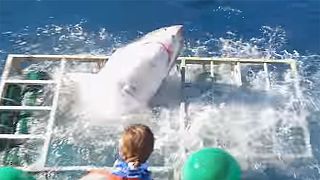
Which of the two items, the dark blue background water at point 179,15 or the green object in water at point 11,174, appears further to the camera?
the dark blue background water at point 179,15

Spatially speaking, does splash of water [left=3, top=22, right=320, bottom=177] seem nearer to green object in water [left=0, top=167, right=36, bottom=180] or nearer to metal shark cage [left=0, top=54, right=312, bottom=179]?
metal shark cage [left=0, top=54, right=312, bottom=179]

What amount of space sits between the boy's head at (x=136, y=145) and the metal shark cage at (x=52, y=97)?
849mm

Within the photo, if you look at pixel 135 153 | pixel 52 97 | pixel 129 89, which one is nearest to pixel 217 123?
pixel 129 89

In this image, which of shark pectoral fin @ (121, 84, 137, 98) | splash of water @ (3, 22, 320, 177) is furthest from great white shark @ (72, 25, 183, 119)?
splash of water @ (3, 22, 320, 177)

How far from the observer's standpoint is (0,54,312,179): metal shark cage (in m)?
5.78

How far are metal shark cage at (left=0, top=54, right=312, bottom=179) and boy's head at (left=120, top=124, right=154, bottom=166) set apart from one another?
849mm

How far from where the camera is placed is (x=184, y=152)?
5836mm

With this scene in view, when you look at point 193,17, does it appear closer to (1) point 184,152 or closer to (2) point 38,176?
(1) point 184,152

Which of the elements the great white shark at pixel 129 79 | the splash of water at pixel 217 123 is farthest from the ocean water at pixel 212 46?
the great white shark at pixel 129 79

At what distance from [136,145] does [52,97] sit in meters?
1.98

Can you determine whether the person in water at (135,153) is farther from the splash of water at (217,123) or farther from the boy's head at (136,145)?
the splash of water at (217,123)

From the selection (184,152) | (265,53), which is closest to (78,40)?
(265,53)

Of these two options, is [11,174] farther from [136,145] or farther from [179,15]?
[179,15]

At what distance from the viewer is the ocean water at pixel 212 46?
5.99 meters
